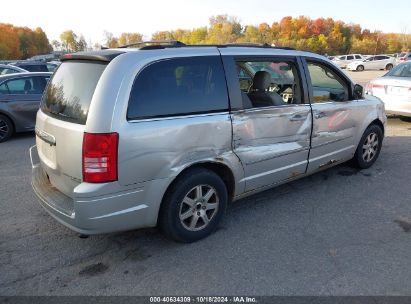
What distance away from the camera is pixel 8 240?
3338 mm

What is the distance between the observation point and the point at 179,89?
298 centimetres

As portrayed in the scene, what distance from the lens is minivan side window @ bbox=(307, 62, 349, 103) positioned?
163 inches

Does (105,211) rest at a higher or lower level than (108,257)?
higher

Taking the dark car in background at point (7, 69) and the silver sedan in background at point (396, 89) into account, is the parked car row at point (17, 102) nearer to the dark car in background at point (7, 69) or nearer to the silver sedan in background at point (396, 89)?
the dark car in background at point (7, 69)

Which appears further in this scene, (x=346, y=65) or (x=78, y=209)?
(x=346, y=65)

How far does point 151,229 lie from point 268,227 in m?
1.19

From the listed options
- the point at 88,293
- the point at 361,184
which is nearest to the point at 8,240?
the point at 88,293


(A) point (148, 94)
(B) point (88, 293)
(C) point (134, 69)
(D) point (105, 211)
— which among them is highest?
(C) point (134, 69)

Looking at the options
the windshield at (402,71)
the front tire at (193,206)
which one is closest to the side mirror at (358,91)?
the front tire at (193,206)

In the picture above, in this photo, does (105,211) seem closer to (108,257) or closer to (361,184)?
(108,257)

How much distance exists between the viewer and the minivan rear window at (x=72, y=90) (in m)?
2.77

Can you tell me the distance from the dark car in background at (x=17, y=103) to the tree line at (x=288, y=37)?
82.6 meters

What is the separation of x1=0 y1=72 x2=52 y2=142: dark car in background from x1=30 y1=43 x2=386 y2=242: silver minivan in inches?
177

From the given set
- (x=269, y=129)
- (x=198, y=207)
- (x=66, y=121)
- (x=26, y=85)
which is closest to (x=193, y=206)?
(x=198, y=207)
